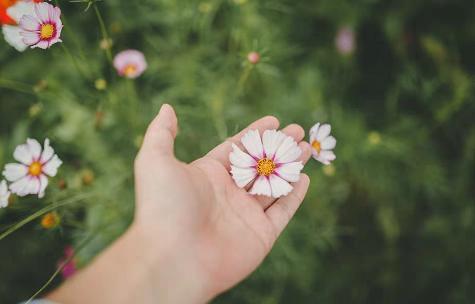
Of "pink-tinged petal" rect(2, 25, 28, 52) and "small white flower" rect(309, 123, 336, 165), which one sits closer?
"pink-tinged petal" rect(2, 25, 28, 52)

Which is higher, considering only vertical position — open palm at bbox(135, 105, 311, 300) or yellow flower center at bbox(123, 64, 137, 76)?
yellow flower center at bbox(123, 64, 137, 76)

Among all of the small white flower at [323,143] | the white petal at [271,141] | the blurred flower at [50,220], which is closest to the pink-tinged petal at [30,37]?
the blurred flower at [50,220]

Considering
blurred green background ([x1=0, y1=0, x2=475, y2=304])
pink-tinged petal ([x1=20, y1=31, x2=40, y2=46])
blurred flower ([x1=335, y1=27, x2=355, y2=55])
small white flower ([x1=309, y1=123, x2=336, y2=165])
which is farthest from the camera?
A: blurred flower ([x1=335, y1=27, x2=355, y2=55])

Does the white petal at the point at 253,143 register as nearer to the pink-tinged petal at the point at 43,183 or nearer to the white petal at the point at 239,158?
the white petal at the point at 239,158

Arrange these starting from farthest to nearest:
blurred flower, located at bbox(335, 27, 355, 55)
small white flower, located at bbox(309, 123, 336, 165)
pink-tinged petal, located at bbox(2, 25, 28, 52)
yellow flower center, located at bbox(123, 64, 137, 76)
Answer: blurred flower, located at bbox(335, 27, 355, 55)
yellow flower center, located at bbox(123, 64, 137, 76)
small white flower, located at bbox(309, 123, 336, 165)
pink-tinged petal, located at bbox(2, 25, 28, 52)

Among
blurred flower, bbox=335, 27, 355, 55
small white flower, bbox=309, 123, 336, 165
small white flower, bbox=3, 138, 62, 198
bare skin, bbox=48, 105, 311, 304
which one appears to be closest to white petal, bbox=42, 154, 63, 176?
small white flower, bbox=3, 138, 62, 198

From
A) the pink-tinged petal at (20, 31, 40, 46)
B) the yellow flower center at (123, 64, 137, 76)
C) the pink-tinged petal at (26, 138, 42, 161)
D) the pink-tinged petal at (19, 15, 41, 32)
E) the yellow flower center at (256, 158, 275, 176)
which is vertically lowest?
the yellow flower center at (256, 158, 275, 176)

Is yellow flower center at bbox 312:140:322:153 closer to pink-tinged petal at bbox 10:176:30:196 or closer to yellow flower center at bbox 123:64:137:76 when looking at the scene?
yellow flower center at bbox 123:64:137:76

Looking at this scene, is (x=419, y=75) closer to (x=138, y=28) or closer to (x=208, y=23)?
(x=208, y=23)
